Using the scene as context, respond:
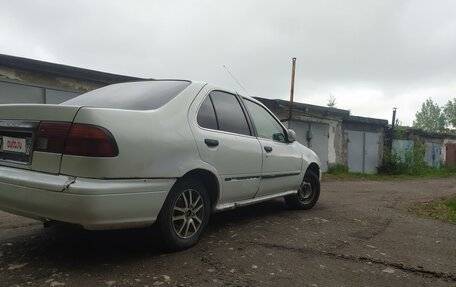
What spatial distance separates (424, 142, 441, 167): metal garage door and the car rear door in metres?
20.0

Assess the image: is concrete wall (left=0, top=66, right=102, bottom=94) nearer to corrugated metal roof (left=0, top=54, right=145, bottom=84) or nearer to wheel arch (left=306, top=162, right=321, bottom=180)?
corrugated metal roof (left=0, top=54, right=145, bottom=84)

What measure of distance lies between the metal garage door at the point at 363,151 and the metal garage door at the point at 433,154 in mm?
5397

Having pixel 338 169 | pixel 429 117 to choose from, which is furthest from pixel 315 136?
pixel 429 117

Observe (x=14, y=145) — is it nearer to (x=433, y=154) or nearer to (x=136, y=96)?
(x=136, y=96)

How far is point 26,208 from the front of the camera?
272 cm

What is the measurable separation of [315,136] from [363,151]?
3.55 metres

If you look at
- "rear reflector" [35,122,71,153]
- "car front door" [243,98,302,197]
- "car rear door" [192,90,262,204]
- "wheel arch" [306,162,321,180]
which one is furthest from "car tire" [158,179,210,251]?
"wheel arch" [306,162,321,180]

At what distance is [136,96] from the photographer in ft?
11.1

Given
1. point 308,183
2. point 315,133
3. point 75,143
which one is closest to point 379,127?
point 315,133

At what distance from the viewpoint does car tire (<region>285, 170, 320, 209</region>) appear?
536 centimetres

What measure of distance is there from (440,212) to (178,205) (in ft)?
15.9

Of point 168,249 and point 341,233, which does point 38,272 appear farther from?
point 341,233

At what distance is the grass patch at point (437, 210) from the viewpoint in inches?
220

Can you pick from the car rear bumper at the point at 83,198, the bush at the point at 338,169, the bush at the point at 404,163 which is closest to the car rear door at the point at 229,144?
the car rear bumper at the point at 83,198
